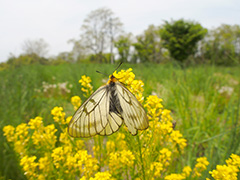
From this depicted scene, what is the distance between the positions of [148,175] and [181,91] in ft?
9.91

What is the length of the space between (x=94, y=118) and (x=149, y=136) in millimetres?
426

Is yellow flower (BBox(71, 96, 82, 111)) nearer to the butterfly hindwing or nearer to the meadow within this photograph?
the meadow

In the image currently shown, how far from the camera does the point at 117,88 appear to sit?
3.84 ft

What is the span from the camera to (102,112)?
1231mm

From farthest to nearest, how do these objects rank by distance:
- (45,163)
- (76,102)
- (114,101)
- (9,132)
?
1. (76,102)
2. (9,132)
3. (45,163)
4. (114,101)

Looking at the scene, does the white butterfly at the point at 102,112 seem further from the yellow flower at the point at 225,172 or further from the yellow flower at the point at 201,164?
the yellow flower at the point at 201,164

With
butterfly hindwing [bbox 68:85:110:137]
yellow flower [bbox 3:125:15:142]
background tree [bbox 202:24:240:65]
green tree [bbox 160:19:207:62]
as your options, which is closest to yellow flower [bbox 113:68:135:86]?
butterfly hindwing [bbox 68:85:110:137]

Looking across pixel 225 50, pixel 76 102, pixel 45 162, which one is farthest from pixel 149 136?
pixel 225 50

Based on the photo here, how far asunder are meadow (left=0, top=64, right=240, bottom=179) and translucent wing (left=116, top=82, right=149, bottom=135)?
78mm

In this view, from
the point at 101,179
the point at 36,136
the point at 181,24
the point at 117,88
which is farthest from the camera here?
the point at 181,24

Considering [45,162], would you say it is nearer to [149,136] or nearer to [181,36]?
[149,136]

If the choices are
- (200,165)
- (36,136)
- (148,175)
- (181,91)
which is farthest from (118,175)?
(181,91)

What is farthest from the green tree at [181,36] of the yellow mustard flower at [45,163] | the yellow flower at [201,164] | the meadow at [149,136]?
the yellow mustard flower at [45,163]

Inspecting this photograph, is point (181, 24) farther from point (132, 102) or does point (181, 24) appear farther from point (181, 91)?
point (132, 102)
